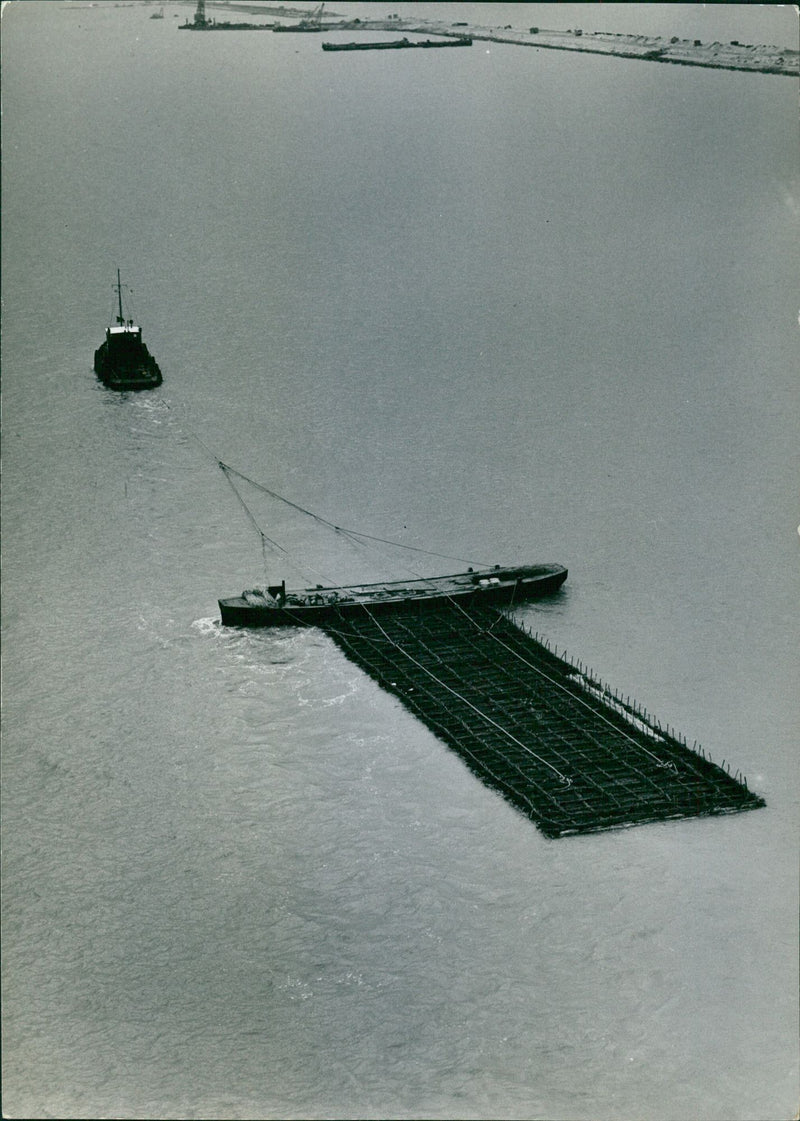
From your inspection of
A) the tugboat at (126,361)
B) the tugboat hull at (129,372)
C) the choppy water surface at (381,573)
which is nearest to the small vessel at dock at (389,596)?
the choppy water surface at (381,573)

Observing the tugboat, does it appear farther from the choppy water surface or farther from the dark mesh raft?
the dark mesh raft

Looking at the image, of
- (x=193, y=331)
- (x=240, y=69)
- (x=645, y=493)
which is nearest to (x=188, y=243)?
(x=193, y=331)

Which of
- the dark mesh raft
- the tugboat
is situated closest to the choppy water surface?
the dark mesh raft

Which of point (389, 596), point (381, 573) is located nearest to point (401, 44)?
point (381, 573)

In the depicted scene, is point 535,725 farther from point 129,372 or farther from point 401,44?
point 401,44

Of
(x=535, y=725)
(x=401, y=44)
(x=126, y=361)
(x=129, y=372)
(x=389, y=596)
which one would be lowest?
(x=535, y=725)

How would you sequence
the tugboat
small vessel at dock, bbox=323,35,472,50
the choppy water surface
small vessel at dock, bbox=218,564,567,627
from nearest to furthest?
the choppy water surface
small vessel at dock, bbox=218,564,567,627
the tugboat
small vessel at dock, bbox=323,35,472,50
